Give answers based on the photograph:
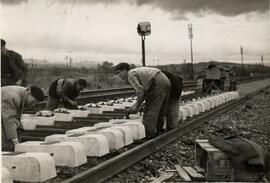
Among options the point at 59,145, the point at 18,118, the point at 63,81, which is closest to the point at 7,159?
the point at 59,145

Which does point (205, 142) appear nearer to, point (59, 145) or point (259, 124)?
point (59, 145)

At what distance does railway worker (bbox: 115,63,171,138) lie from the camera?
5.93 m

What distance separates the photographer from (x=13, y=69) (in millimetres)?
7359

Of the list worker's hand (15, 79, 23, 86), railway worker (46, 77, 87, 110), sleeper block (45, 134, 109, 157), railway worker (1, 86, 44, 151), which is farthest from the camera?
railway worker (46, 77, 87, 110)

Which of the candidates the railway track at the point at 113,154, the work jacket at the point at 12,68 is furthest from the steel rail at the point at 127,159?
the work jacket at the point at 12,68

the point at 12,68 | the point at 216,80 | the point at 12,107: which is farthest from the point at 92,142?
the point at 216,80

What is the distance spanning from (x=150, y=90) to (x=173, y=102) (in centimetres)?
86

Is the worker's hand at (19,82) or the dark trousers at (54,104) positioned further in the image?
the dark trousers at (54,104)

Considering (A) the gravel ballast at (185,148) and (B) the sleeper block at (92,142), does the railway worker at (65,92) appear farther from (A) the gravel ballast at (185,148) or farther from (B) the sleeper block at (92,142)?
(B) the sleeper block at (92,142)

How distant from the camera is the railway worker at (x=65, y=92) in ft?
26.9

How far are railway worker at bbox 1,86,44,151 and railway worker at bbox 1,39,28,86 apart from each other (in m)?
2.11

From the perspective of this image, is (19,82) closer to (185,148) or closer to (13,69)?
(13,69)

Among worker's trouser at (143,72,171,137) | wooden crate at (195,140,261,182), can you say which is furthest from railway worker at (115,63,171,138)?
wooden crate at (195,140,261,182)

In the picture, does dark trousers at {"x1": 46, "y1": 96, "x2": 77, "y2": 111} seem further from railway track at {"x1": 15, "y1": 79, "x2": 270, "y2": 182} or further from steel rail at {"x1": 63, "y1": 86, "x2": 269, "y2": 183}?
steel rail at {"x1": 63, "y1": 86, "x2": 269, "y2": 183}
